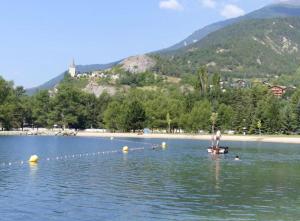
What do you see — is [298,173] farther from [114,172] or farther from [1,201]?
[1,201]

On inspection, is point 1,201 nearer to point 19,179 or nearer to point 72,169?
point 19,179

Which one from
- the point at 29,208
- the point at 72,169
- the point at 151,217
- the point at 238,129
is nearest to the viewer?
the point at 151,217

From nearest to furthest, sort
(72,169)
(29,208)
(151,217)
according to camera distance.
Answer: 1. (151,217)
2. (29,208)
3. (72,169)

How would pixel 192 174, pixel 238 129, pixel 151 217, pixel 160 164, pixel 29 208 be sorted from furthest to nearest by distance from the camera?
pixel 238 129, pixel 160 164, pixel 192 174, pixel 29 208, pixel 151 217

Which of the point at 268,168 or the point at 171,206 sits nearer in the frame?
the point at 171,206

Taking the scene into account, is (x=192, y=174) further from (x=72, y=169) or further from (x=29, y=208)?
(x=29, y=208)

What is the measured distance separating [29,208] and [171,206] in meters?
10.6

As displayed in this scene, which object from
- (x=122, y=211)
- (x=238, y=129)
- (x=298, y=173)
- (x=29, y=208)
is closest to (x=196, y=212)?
(x=122, y=211)

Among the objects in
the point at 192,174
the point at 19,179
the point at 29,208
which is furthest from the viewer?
the point at 192,174

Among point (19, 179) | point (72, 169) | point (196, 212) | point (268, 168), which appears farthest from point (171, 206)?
point (268, 168)

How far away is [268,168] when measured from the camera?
76.2 meters

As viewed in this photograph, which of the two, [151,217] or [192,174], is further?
[192,174]

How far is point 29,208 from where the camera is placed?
40531mm

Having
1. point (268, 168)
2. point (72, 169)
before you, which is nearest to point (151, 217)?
point (72, 169)
